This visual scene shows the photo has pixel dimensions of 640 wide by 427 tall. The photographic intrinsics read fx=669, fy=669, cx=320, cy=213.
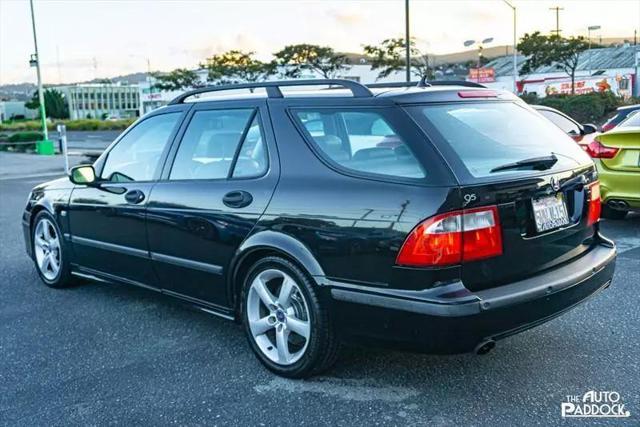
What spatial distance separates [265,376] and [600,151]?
5.33 meters

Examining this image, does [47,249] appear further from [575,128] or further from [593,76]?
[593,76]

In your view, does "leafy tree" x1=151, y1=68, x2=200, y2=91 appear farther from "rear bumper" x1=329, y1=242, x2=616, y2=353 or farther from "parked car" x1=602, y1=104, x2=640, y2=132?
"rear bumper" x1=329, y1=242, x2=616, y2=353

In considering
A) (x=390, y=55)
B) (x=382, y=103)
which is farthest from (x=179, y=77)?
(x=382, y=103)

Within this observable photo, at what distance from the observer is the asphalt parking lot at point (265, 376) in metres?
3.42

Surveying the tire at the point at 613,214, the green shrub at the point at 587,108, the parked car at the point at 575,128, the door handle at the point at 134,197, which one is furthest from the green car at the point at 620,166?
the green shrub at the point at 587,108

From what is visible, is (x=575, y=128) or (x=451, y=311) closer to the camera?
(x=451, y=311)

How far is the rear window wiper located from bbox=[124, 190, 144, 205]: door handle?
2519 millimetres

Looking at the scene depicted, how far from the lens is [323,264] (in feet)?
11.6

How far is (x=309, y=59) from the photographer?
172ft

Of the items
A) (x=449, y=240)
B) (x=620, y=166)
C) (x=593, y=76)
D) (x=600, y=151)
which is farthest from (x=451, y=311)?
(x=593, y=76)

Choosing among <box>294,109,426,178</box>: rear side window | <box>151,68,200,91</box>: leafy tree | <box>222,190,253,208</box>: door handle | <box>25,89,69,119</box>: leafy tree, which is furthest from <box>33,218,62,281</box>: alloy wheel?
<box>25,89,69,119</box>: leafy tree

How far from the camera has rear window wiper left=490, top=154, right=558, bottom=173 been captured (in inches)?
137

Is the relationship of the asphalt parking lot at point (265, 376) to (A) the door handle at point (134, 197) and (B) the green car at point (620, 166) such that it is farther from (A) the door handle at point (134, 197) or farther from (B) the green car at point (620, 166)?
(B) the green car at point (620, 166)

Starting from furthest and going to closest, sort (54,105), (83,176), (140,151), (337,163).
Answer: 1. (54,105)
2. (83,176)
3. (140,151)
4. (337,163)
